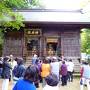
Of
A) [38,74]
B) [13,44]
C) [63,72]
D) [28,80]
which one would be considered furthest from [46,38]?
[28,80]

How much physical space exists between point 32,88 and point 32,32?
20471 mm

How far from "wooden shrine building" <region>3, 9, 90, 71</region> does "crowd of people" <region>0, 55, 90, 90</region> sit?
5987 millimetres

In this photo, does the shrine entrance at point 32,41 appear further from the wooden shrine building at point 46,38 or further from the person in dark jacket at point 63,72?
the person in dark jacket at point 63,72

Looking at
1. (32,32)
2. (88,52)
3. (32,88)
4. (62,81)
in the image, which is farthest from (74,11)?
(32,88)

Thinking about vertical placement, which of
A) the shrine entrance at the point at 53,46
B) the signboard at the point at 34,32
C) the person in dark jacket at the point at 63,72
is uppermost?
the signboard at the point at 34,32

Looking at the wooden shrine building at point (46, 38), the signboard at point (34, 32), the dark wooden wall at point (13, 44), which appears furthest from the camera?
the signboard at point (34, 32)

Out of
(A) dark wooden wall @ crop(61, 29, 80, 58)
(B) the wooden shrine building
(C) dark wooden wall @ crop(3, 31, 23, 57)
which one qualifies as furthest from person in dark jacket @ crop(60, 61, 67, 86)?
(C) dark wooden wall @ crop(3, 31, 23, 57)

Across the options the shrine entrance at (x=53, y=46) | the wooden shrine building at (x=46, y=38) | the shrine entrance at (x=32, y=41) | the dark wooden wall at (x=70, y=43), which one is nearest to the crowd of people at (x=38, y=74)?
the dark wooden wall at (x=70, y=43)

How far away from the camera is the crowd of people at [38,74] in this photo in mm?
5137

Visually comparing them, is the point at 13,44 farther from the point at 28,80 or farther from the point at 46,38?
the point at 28,80

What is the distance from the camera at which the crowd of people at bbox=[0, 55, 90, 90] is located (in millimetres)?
5137

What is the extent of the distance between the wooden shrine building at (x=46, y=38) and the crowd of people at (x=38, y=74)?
236 inches

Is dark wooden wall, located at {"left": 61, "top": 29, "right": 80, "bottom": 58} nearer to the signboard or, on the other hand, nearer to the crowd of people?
the signboard

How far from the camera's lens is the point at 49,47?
85.9ft
